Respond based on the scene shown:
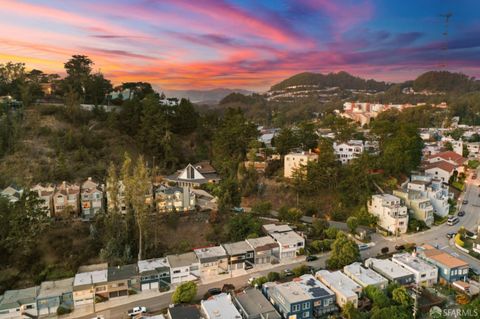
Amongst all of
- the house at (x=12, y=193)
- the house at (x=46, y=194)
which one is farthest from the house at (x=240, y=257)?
the house at (x=12, y=193)

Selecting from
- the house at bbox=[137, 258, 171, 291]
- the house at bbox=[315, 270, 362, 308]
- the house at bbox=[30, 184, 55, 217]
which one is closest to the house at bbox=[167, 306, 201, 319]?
the house at bbox=[137, 258, 171, 291]

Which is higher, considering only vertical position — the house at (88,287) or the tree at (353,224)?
the tree at (353,224)

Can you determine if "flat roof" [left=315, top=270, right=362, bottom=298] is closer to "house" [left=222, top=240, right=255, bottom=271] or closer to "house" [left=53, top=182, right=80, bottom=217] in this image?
"house" [left=222, top=240, right=255, bottom=271]

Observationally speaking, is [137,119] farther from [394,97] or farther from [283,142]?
[394,97]

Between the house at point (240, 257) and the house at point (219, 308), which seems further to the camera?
the house at point (240, 257)

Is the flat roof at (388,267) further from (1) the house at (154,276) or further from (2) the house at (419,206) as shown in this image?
(1) the house at (154,276)

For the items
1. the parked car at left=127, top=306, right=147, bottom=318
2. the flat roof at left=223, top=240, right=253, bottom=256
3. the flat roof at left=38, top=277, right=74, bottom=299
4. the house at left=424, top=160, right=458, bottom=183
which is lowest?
the parked car at left=127, top=306, right=147, bottom=318
